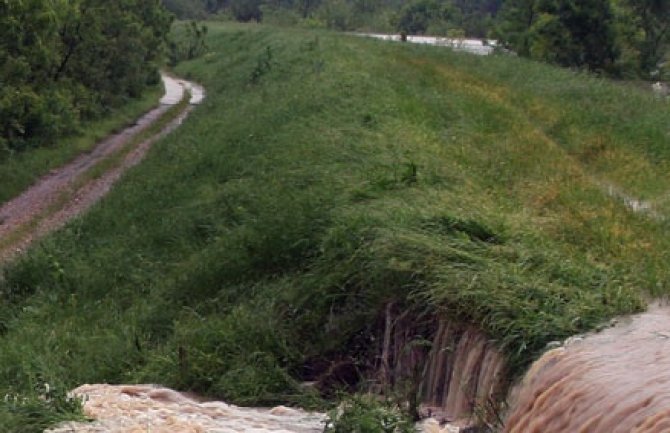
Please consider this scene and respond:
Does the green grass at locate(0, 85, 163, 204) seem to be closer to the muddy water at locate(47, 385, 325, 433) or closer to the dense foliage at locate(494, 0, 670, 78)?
the dense foliage at locate(494, 0, 670, 78)

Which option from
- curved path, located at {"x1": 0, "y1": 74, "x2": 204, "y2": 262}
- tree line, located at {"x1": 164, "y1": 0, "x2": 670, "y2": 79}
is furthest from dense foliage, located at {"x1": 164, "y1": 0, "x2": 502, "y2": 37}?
curved path, located at {"x1": 0, "y1": 74, "x2": 204, "y2": 262}

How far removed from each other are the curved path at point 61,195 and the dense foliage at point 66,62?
107 cm

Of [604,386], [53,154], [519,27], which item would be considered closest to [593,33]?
[519,27]

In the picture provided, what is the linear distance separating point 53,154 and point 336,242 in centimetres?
1756

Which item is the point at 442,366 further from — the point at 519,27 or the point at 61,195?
the point at 519,27

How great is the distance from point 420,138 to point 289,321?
6104mm

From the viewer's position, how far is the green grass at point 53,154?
22672 millimetres

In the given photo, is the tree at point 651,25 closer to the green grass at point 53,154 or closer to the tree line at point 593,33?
the tree line at point 593,33

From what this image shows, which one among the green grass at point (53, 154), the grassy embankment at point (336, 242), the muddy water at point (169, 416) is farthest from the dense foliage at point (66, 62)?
the muddy water at point (169, 416)

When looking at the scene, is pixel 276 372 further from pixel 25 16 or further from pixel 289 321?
pixel 25 16

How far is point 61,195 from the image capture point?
22.3m

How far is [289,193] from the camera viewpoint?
1227 centimetres

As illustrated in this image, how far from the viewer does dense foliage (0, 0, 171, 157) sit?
20.0m

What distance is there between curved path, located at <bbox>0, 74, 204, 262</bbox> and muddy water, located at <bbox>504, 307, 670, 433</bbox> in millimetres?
13166
